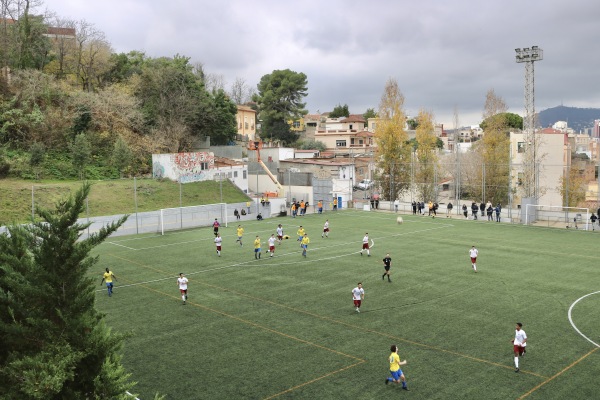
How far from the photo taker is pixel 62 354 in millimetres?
9977

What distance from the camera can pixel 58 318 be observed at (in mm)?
10625

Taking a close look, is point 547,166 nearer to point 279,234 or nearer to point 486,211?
point 486,211

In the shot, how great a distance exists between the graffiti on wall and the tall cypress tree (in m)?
50.1

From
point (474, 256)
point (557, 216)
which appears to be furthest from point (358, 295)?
point (557, 216)

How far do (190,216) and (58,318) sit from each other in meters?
39.2

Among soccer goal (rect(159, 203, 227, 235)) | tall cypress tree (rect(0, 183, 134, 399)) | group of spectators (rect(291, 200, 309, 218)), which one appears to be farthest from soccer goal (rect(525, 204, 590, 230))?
tall cypress tree (rect(0, 183, 134, 399))

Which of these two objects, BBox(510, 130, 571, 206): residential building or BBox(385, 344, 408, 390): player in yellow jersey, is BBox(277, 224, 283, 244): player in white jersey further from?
BBox(510, 130, 571, 206): residential building

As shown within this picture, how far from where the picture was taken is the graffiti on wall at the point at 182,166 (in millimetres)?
61594

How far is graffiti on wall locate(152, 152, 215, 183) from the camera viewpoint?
61.6 m

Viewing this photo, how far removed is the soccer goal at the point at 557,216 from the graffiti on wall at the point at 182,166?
1383 inches

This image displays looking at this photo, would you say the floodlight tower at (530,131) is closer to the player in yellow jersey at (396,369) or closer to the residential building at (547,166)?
the residential building at (547,166)

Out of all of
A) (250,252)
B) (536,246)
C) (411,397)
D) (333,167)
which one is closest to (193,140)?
(333,167)

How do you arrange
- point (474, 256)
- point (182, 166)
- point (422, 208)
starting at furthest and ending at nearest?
point (182, 166) → point (422, 208) → point (474, 256)

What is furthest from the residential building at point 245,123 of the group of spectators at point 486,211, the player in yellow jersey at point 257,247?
the player in yellow jersey at point 257,247
